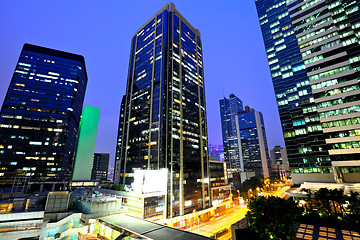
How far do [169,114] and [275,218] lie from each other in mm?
66584

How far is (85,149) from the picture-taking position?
616 feet

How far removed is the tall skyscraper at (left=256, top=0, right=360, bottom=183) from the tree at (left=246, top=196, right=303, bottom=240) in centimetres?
5292

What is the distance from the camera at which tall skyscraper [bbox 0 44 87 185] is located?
10306 cm

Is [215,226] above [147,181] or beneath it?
beneath

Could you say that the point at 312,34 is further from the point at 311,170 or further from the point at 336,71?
the point at 311,170

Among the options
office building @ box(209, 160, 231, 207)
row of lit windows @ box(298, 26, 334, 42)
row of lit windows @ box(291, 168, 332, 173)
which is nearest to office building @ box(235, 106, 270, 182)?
office building @ box(209, 160, 231, 207)

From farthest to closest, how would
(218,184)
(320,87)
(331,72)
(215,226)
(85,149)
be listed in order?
(85,149) < (218,184) < (215,226) < (320,87) < (331,72)

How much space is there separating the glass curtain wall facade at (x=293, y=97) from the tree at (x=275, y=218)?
63.1m

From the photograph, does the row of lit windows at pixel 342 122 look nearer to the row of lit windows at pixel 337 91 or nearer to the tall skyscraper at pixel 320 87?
the tall skyscraper at pixel 320 87

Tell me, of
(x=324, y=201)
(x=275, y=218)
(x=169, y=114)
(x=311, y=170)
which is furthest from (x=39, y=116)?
(x=311, y=170)

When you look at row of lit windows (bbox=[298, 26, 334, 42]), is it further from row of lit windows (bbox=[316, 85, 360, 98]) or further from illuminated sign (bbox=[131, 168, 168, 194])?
illuminated sign (bbox=[131, 168, 168, 194])

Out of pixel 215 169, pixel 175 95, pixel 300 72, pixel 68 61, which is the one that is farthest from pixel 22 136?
pixel 300 72

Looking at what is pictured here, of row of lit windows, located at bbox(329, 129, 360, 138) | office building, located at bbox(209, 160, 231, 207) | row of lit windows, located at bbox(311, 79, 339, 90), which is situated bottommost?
office building, located at bbox(209, 160, 231, 207)

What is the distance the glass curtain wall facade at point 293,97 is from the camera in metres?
63.3
